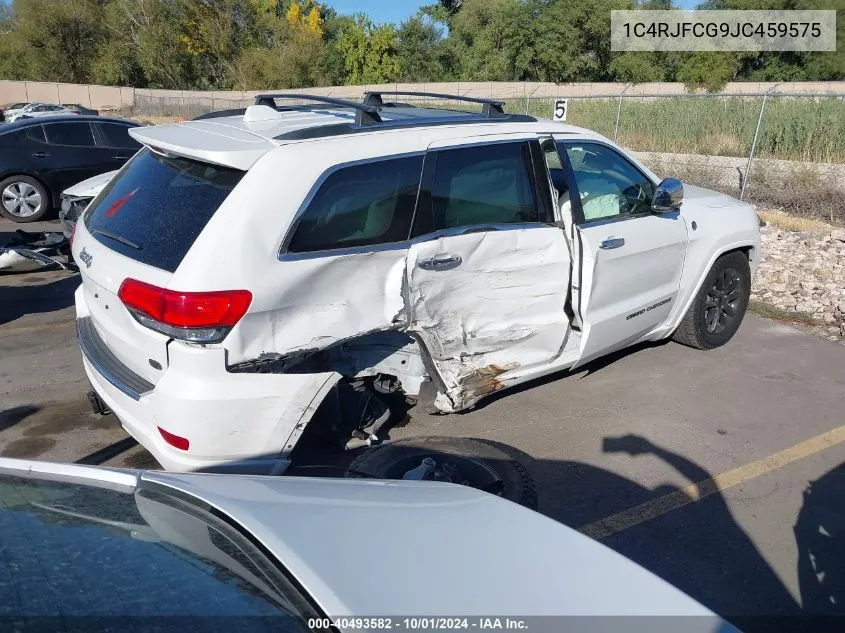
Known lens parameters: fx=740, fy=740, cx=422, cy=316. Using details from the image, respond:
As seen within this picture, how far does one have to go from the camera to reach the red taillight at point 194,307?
3223 mm

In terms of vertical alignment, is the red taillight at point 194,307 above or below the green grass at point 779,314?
above

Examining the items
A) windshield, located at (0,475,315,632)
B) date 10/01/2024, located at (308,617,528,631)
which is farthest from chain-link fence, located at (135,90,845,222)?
windshield, located at (0,475,315,632)

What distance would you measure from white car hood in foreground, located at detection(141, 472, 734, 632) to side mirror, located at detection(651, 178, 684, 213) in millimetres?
3320

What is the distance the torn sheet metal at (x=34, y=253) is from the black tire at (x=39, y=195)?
276 centimetres

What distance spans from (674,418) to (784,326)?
106 inches

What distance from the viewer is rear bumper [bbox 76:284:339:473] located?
129 inches

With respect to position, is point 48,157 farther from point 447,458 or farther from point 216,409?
point 447,458

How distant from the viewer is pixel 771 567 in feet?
11.3

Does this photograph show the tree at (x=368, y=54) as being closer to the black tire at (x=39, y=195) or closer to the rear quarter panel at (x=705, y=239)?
the black tire at (x=39, y=195)

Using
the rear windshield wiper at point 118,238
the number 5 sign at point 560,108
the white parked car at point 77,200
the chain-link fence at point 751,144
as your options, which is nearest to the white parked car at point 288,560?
the rear windshield wiper at point 118,238

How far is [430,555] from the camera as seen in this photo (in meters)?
1.88

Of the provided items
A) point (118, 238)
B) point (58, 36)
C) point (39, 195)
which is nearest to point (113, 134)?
point (39, 195)

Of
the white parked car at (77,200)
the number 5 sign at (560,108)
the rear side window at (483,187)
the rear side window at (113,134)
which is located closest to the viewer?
the rear side window at (483,187)

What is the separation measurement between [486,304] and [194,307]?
5.53 ft
